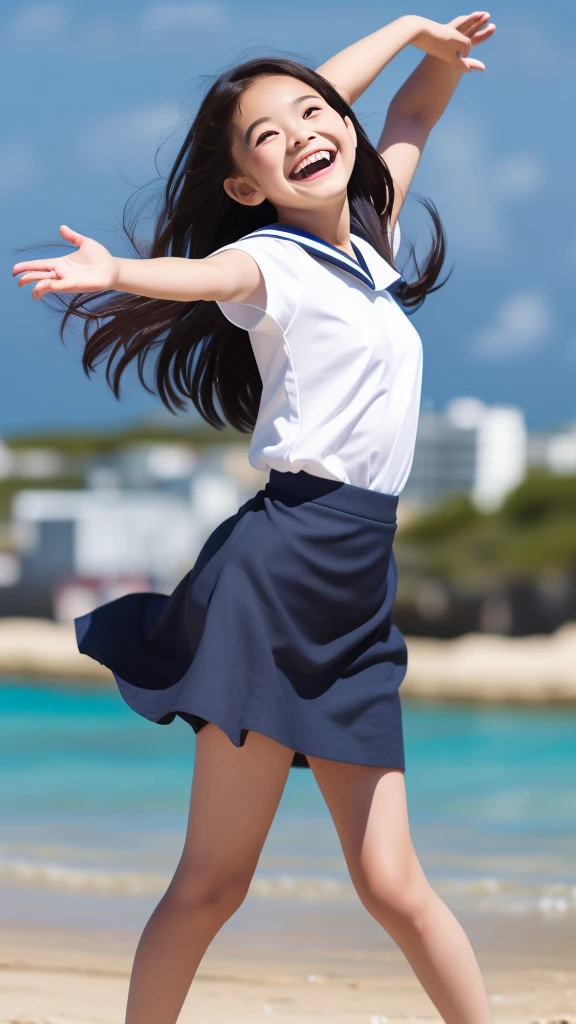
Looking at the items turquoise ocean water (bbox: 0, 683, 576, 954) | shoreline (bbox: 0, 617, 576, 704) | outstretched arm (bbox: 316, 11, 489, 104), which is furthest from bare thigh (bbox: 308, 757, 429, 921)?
shoreline (bbox: 0, 617, 576, 704)

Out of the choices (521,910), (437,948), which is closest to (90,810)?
(521,910)

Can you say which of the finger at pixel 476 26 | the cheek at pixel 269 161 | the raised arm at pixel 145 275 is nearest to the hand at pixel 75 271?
the raised arm at pixel 145 275

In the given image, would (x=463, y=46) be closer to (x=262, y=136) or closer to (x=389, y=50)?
(x=389, y=50)

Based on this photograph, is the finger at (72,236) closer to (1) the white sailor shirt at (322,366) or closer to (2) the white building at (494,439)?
(1) the white sailor shirt at (322,366)

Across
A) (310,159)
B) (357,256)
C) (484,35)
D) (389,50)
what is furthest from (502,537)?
(310,159)

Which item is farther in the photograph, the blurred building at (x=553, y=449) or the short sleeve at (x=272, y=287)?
the blurred building at (x=553, y=449)

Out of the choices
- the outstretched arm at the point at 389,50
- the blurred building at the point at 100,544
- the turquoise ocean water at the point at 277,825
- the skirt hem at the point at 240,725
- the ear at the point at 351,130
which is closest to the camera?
the skirt hem at the point at 240,725

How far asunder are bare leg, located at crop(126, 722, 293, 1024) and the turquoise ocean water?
172 centimetres

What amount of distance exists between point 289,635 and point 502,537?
27.2 metres

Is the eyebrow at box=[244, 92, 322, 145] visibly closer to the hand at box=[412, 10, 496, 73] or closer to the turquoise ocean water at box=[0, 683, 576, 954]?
the hand at box=[412, 10, 496, 73]

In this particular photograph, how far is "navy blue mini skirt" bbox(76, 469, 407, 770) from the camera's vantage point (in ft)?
5.23

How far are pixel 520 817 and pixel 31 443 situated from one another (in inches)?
1703

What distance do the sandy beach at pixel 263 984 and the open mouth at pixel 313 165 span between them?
4.92 feet

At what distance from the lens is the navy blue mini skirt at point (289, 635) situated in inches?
62.7
